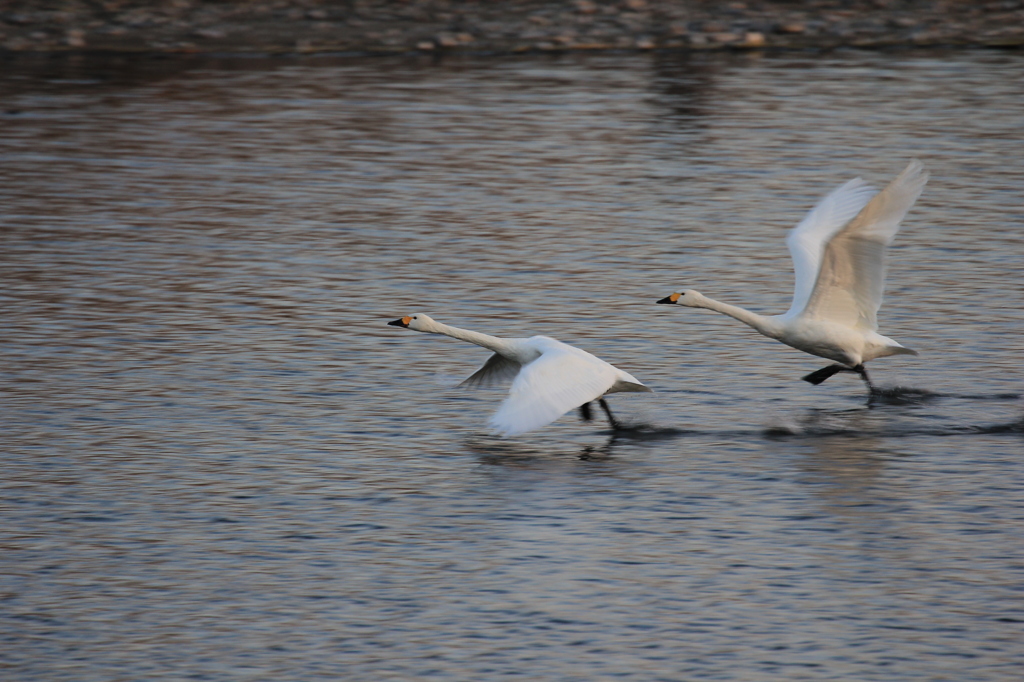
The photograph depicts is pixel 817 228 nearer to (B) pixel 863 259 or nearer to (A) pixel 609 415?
(B) pixel 863 259

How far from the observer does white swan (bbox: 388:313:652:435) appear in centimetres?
859

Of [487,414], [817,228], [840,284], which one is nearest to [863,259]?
[840,284]

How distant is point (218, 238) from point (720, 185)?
5.03 meters

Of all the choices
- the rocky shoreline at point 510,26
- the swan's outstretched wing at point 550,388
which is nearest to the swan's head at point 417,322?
the swan's outstretched wing at point 550,388

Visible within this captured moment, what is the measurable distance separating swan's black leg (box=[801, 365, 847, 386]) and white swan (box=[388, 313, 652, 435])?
1.45 meters

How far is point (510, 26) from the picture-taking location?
83.0ft

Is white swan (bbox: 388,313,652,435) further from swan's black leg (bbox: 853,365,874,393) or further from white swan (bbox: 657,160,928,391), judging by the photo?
swan's black leg (bbox: 853,365,874,393)

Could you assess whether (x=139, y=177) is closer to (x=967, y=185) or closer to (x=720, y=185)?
(x=720, y=185)

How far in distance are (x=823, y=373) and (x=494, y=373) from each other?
7.04 ft

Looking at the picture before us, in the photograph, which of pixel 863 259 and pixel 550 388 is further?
pixel 863 259

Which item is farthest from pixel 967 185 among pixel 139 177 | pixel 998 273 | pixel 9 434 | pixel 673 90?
pixel 9 434

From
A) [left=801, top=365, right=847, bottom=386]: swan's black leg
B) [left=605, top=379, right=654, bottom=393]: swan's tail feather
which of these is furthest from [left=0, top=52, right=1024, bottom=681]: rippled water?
[left=605, top=379, right=654, bottom=393]: swan's tail feather

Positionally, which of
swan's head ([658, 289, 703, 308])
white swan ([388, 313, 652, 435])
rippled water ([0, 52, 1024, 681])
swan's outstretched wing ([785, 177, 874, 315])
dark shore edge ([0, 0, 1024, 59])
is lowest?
rippled water ([0, 52, 1024, 681])

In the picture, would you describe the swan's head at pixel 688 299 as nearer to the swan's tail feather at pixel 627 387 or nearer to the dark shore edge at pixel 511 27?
the swan's tail feather at pixel 627 387
